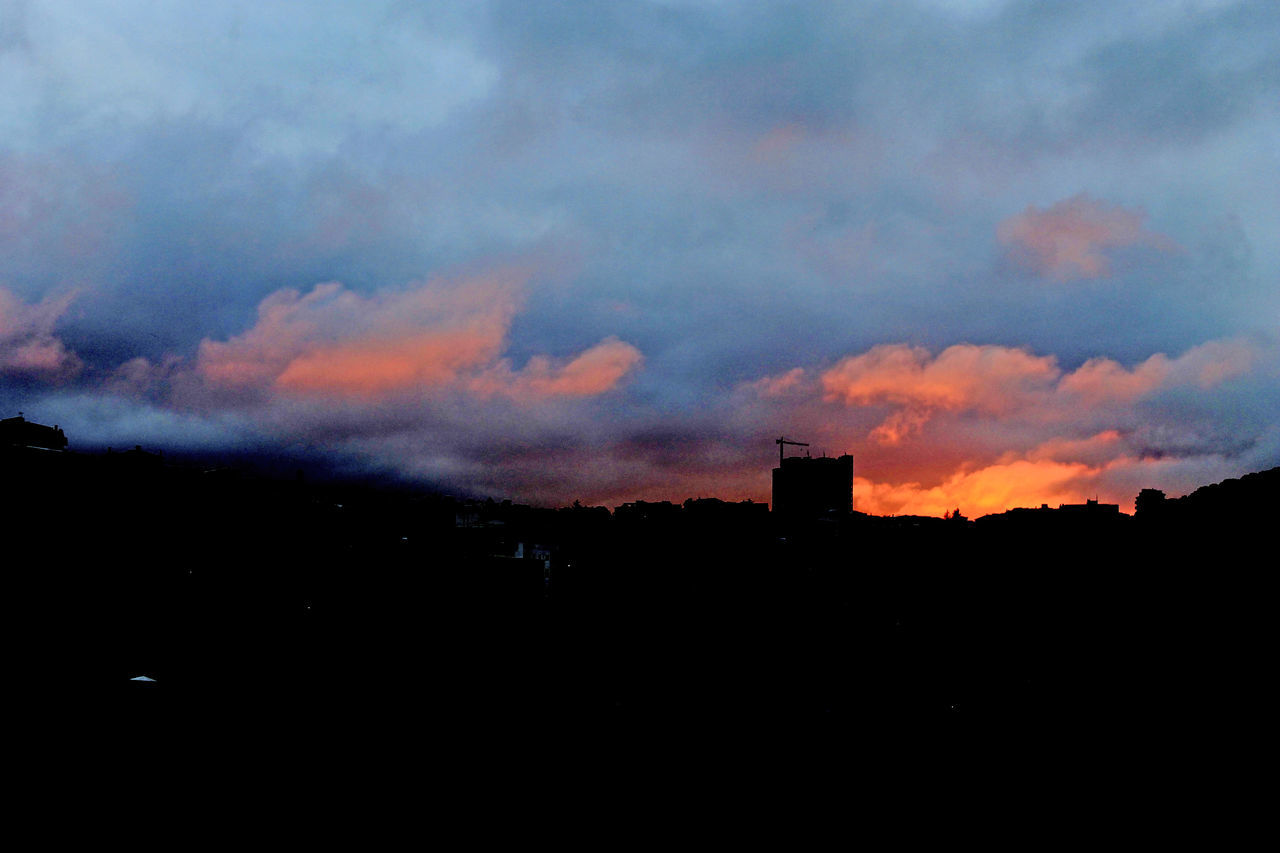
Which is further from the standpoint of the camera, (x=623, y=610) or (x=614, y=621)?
(x=623, y=610)

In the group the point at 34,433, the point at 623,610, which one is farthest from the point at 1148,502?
the point at 34,433

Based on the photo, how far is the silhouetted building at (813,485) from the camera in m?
72.8

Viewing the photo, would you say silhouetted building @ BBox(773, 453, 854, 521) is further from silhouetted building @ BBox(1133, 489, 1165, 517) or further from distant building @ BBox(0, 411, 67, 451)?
distant building @ BBox(0, 411, 67, 451)

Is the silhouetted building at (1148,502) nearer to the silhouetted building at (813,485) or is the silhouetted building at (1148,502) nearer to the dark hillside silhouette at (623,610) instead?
the dark hillside silhouette at (623,610)

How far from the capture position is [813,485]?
74312 mm

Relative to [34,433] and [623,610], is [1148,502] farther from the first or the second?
[34,433]

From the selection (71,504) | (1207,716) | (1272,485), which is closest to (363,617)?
(71,504)

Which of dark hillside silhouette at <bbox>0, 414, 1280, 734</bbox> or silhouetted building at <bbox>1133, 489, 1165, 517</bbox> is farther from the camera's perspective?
silhouetted building at <bbox>1133, 489, 1165, 517</bbox>

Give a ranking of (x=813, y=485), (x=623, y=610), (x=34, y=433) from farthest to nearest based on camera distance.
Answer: (x=813, y=485)
(x=623, y=610)
(x=34, y=433)

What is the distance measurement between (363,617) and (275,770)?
1466cm

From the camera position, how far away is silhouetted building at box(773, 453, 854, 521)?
7281 centimetres

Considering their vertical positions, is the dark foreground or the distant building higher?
the distant building

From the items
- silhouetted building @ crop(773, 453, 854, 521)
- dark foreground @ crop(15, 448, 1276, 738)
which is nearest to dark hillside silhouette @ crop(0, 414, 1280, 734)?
dark foreground @ crop(15, 448, 1276, 738)

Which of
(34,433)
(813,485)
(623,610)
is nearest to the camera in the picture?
(34,433)
